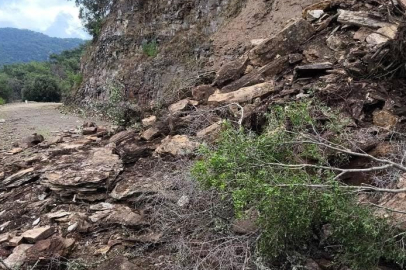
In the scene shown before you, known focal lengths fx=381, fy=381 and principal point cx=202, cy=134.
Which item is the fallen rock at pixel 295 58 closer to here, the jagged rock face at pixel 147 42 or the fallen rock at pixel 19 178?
the fallen rock at pixel 19 178

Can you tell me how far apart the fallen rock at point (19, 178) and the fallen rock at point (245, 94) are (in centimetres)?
276

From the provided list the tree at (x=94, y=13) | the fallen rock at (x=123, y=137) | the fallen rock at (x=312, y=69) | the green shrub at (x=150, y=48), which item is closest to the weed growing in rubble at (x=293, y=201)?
the fallen rock at (x=312, y=69)

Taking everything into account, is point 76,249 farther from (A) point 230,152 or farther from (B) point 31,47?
(B) point 31,47

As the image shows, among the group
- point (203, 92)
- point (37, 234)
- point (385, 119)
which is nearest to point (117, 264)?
point (37, 234)

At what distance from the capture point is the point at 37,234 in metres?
3.72

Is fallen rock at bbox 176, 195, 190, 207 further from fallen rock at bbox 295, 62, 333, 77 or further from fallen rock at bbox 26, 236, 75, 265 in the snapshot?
fallen rock at bbox 295, 62, 333, 77

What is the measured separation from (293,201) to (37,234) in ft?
8.57

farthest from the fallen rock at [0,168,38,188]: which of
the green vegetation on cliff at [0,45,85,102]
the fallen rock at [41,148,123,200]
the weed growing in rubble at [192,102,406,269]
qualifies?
the green vegetation on cliff at [0,45,85,102]

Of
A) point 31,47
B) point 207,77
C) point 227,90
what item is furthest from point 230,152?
point 31,47

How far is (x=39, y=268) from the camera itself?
10.9ft

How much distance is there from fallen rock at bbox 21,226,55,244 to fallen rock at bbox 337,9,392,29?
16.5ft

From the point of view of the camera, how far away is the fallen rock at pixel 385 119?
156 inches

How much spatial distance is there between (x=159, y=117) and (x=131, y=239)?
117 inches

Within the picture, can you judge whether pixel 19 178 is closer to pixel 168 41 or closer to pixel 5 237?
pixel 5 237
